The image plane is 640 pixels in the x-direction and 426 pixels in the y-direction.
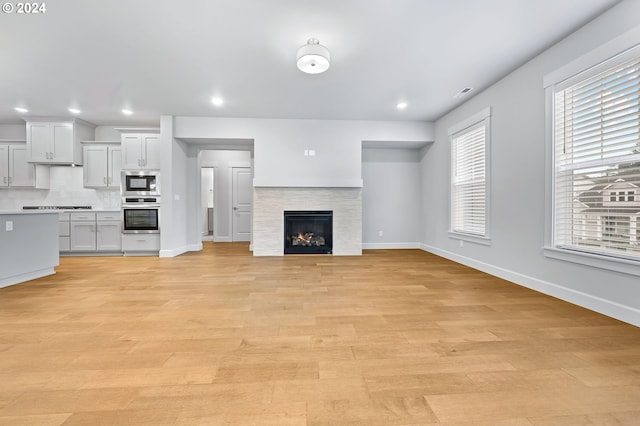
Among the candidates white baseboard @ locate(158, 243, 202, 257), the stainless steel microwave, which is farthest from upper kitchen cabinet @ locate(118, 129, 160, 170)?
white baseboard @ locate(158, 243, 202, 257)

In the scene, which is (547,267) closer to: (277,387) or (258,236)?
(277,387)

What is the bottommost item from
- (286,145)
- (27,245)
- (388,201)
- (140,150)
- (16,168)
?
(27,245)

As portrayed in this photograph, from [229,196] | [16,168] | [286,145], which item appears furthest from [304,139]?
[16,168]

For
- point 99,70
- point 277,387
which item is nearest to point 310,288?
point 277,387

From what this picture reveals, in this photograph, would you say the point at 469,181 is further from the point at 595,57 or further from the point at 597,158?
the point at 595,57

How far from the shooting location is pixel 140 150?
215 inches

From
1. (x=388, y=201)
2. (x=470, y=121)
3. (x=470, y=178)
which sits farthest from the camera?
(x=388, y=201)

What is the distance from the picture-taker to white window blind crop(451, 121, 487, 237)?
414 centimetres

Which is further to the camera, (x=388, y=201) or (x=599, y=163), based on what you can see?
(x=388, y=201)

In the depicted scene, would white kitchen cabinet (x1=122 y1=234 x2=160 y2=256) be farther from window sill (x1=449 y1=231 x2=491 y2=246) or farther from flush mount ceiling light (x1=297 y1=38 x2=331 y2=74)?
window sill (x1=449 y1=231 x2=491 y2=246)

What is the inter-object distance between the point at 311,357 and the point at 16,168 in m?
7.48

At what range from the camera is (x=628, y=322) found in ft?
7.22

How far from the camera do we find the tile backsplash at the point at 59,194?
19.0 feet

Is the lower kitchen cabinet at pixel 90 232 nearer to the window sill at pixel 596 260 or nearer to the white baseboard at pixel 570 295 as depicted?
the white baseboard at pixel 570 295
